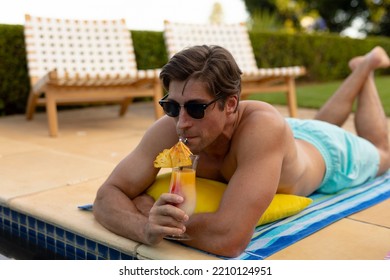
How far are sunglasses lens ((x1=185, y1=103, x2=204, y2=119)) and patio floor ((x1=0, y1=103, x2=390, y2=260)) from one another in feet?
1.87

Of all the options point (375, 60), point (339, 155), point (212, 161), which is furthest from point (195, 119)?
point (375, 60)

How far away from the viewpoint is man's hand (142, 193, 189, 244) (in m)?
1.75

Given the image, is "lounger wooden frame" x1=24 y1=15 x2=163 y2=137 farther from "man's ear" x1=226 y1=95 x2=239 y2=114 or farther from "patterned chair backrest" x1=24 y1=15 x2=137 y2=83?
"man's ear" x1=226 y1=95 x2=239 y2=114

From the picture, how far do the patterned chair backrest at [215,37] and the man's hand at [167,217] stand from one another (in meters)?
4.91

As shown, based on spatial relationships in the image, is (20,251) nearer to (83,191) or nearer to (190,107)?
(83,191)

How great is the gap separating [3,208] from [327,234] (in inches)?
70.9

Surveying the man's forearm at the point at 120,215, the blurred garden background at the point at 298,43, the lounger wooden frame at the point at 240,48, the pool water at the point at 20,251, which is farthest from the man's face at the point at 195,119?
the blurred garden background at the point at 298,43

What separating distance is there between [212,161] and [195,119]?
0.56 metres

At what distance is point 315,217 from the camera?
2512mm

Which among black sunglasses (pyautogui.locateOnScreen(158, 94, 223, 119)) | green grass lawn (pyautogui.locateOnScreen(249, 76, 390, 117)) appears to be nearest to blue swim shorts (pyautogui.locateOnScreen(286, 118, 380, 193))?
black sunglasses (pyautogui.locateOnScreen(158, 94, 223, 119))

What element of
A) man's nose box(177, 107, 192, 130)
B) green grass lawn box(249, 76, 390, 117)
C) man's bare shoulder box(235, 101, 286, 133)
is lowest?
green grass lawn box(249, 76, 390, 117)

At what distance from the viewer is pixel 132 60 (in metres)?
6.34
